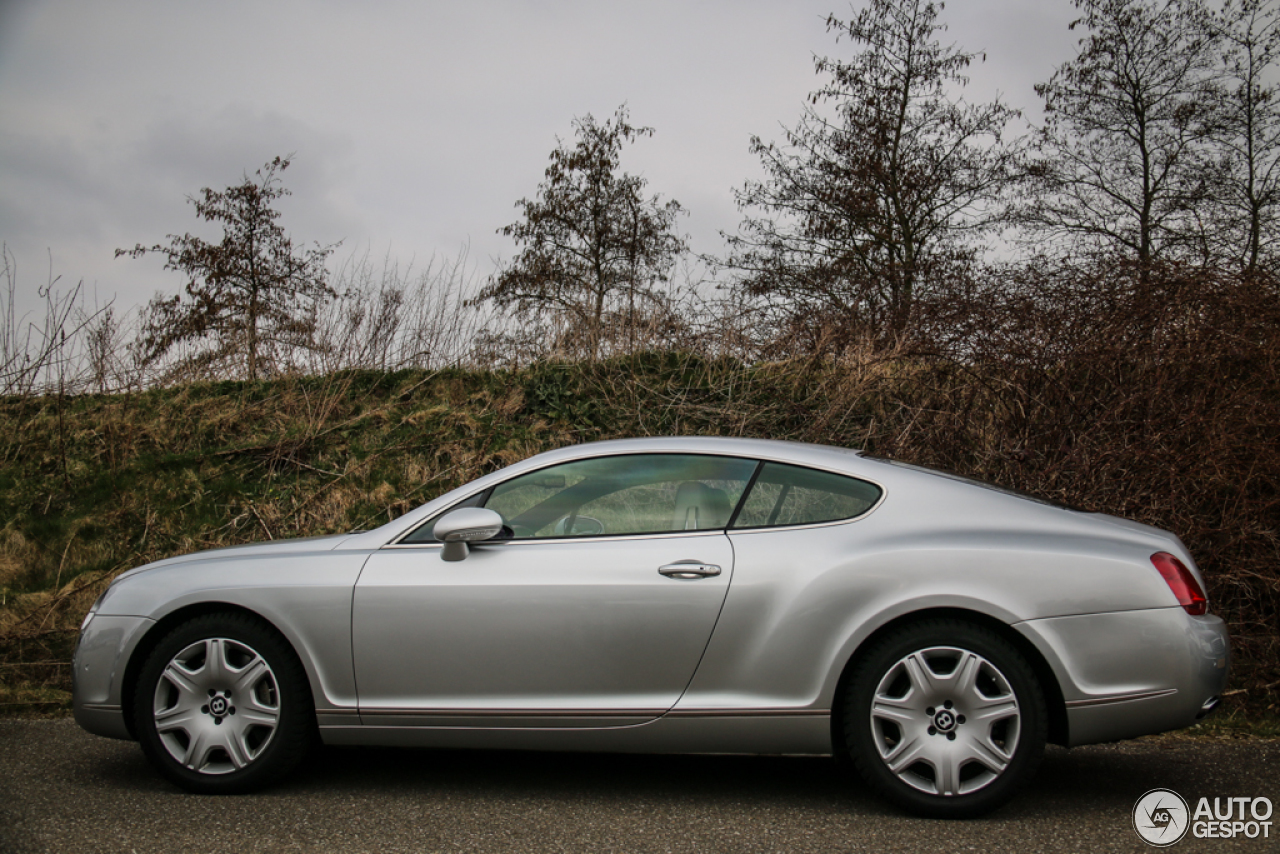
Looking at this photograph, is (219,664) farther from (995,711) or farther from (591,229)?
(591,229)

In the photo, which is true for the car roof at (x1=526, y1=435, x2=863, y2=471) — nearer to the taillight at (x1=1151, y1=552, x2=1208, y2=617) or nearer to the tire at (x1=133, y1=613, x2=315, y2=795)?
the taillight at (x1=1151, y1=552, x2=1208, y2=617)

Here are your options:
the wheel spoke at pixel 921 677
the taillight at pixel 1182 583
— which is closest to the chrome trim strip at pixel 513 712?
the wheel spoke at pixel 921 677

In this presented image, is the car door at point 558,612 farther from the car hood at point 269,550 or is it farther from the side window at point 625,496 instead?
the car hood at point 269,550

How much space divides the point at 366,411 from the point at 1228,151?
62.1ft

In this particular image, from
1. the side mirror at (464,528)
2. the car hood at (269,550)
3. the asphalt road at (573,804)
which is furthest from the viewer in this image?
the car hood at (269,550)

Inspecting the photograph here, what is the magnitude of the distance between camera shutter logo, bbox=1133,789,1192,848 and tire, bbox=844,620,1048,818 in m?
0.47

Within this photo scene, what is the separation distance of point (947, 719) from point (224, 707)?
2.82 meters

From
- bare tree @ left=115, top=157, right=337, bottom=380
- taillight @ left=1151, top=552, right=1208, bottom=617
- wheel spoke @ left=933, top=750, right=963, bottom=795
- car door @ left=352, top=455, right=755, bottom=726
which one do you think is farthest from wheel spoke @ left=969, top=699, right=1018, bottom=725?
bare tree @ left=115, top=157, right=337, bottom=380

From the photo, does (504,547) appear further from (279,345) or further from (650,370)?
(279,345)

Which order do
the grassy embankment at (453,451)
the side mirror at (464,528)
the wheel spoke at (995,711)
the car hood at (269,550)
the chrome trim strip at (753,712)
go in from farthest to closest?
the grassy embankment at (453,451) → the car hood at (269,550) → the side mirror at (464,528) → the chrome trim strip at (753,712) → the wheel spoke at (995,711)

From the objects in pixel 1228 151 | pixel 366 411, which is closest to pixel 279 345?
pixel 366 411

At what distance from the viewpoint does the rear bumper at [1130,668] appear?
343cm

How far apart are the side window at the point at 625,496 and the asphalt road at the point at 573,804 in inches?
42.9

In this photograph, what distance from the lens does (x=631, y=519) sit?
12.7 feet
